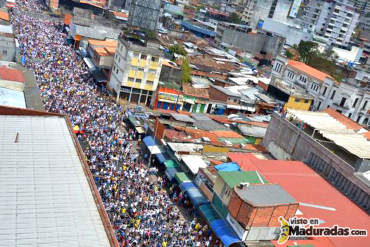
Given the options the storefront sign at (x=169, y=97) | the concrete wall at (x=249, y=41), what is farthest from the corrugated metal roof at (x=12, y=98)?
the concrete wall at (x=249, y=41)

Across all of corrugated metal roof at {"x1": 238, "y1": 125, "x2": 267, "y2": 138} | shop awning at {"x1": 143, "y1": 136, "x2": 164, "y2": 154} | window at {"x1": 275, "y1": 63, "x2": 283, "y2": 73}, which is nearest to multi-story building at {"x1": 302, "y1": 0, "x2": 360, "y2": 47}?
window at {"x1": 275, "y1": 63, "x2": 283, "y2": 73}

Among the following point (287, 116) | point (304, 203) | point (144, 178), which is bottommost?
point (144, 178)

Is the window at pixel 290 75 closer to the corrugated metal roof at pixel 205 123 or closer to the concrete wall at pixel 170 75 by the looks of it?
the concrete wall at pixel 170 75

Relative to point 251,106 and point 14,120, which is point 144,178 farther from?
point 251,106

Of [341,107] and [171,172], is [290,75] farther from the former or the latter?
[171,172]

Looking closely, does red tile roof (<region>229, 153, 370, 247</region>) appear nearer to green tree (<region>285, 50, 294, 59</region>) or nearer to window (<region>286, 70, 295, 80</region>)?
window (<region>286, 70, 295, 80</region>)

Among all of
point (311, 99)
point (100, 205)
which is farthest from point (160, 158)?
point (311, 99)
